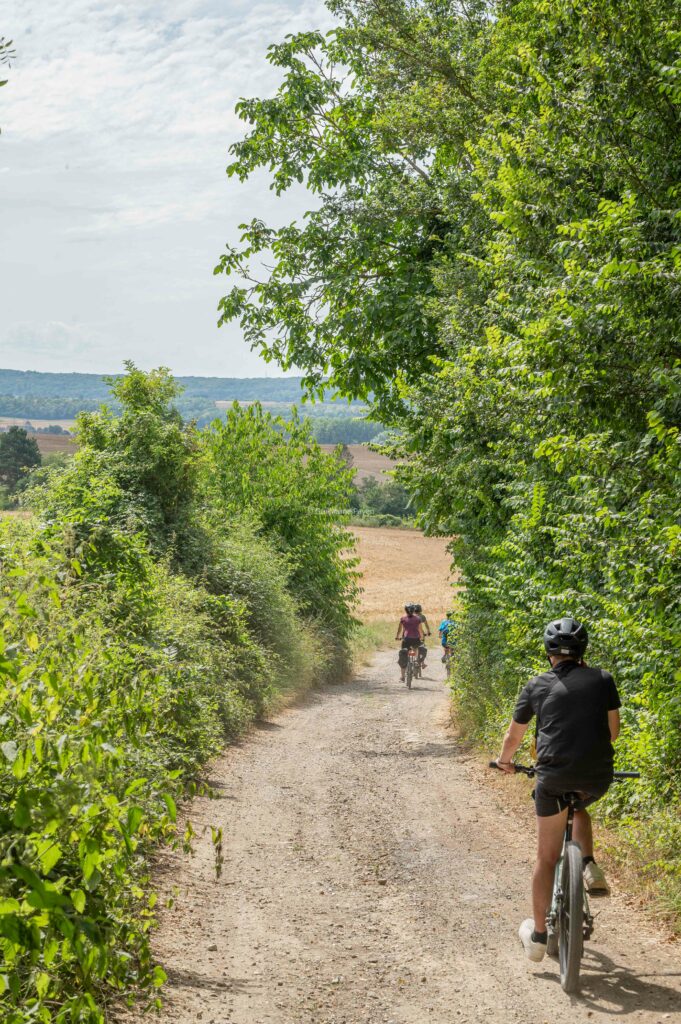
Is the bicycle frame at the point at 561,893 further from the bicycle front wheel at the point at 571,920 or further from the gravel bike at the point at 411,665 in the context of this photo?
the gravel bike at the point at 411,665

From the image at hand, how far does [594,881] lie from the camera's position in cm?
603

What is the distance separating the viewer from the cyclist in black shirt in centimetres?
595

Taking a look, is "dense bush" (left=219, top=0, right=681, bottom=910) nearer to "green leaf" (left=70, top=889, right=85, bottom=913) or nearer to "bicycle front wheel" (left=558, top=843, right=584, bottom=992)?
"bicycle front wheel" (left=558, top=843, right=584, bottom=992)

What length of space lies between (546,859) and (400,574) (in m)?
64.8

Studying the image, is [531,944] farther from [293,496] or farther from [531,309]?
[293,496]

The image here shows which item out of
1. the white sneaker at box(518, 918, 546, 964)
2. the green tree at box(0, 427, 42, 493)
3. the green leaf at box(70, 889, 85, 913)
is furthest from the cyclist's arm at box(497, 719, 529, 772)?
the green tree at box(0, 427, 42, 493)

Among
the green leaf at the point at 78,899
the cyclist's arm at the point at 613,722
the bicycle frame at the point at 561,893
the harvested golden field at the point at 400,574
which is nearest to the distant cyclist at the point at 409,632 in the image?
the harvested golden field at the point at 400,574

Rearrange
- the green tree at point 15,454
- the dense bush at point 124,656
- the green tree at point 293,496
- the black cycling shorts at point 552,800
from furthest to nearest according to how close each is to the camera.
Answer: the green tree at point 15,454, the green tree at point 293,496, the black cycling shorts at point 552,800, the dense bush at point 124,656

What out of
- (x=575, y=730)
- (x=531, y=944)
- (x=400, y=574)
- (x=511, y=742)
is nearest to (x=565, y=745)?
(x=575, y=730)

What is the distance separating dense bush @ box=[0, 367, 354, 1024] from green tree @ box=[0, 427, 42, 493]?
5574cm

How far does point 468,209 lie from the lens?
1672 centimetres

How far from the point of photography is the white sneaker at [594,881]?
19.8 feet

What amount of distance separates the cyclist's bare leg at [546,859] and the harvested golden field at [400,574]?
4023cm

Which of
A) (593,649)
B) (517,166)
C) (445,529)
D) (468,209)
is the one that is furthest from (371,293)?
(593,649)
